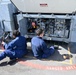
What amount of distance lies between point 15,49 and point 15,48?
42mm

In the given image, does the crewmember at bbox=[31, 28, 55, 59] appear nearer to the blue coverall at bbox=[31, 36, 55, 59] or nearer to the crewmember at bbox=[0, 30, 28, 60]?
the blue coverall at bbox=[31, 36, 55, 59]

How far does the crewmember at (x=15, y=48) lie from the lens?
18.2 feet

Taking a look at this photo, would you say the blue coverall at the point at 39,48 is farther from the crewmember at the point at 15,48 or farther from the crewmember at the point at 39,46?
the crewmember at the point at 15,48

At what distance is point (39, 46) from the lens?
18.3ft

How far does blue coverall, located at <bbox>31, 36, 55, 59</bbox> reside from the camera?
5580 millimetres

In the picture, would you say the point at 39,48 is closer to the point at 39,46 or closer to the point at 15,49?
the point at 39,46

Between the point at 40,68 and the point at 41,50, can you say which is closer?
the point at 40,68

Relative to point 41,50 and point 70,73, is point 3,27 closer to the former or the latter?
point 41,50

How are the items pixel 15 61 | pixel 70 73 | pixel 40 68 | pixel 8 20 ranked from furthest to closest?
pixel 8 20 < pixel 15 61 < pixel 40 68 < pixel 70 73

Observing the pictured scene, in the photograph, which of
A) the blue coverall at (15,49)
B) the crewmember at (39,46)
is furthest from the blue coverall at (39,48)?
the blue coverall at (15,49)

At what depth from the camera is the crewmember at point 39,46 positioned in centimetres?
558

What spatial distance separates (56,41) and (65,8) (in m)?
1.64

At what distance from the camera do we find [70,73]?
4957 millimetres

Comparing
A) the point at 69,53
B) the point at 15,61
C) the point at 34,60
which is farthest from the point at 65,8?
the point at 15,61
